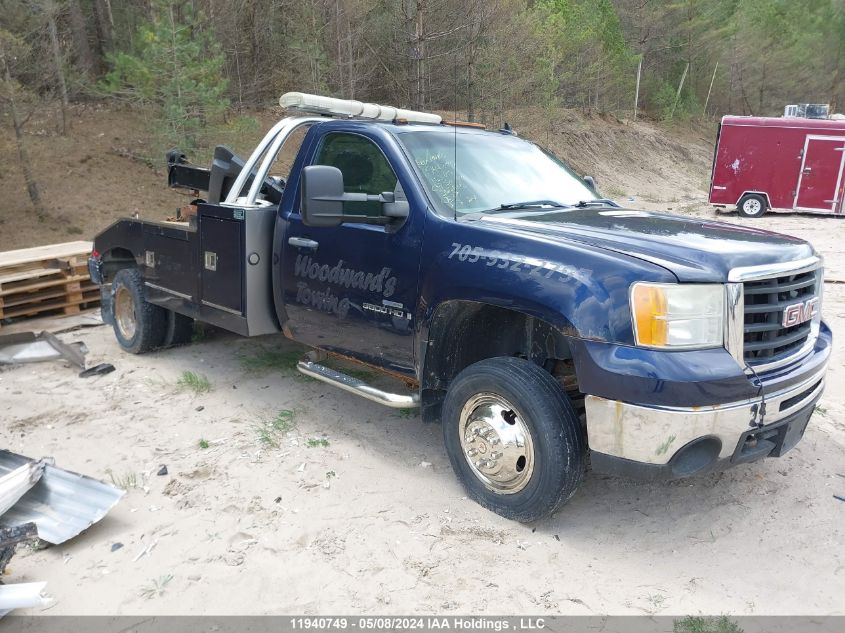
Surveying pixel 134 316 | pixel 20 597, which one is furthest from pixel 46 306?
pixel 20 597

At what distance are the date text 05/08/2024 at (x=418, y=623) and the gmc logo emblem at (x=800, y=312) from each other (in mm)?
1790

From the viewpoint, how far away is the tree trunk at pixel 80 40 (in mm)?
17500

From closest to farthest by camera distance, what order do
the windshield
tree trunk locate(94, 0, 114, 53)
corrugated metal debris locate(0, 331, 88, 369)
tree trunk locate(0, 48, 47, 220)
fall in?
1. the windshield
2. corrugated metal debris locate(0, 331, 88, 369)
3. tree trunk locate(0, 48, 47, 220)
4. tree trunk locate(94, 0, 114, 53)

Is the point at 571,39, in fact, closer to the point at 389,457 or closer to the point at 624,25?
the point at 624,25

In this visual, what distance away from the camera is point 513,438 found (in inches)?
135

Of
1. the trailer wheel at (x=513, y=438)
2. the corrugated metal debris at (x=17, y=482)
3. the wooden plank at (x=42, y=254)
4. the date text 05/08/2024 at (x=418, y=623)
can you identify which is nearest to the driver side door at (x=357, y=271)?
the trailer wheel at (x=513, y=438)

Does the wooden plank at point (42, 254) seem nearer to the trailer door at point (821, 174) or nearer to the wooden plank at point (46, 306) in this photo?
the wooden plank at point (46, 306)

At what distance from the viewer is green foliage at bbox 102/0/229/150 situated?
1273 cm

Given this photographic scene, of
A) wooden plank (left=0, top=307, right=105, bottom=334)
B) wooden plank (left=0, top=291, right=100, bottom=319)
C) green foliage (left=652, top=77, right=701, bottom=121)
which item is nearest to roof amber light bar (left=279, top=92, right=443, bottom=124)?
wooden plank (left=0, top=307, right=105, bottom=334)

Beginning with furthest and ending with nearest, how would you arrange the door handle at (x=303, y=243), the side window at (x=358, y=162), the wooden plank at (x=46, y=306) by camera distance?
the wooden plank at (x=46, y=306), the door handle at (x=303, y=243), the side window at (x=358, y=162)

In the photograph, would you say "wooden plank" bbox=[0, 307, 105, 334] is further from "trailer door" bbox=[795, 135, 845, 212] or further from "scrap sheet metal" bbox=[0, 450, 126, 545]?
"trailer door" bbox=[795, 135, 845, 212]

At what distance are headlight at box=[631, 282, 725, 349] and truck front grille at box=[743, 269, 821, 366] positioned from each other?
0.20 meters

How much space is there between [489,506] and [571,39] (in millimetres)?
25861

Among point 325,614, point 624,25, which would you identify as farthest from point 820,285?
point 624,25
